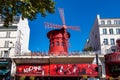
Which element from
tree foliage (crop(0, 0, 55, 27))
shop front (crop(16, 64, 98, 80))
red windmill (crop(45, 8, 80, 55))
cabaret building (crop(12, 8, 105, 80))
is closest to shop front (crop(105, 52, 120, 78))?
cabaret building (crop(12, 8, 105, 80))

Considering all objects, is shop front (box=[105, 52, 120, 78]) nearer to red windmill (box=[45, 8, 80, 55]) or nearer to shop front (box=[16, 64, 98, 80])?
shop front (box=[16, 64, 98, 80])

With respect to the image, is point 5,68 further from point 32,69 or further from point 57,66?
point 57,66

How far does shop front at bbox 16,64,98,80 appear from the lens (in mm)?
36594

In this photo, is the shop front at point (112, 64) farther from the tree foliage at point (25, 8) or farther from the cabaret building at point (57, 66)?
the tree foliage at point (25, 8)

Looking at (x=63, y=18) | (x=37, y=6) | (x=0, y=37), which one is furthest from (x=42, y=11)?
(x=63, y=18)

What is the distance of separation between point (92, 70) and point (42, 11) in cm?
2605

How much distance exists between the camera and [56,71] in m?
37.0

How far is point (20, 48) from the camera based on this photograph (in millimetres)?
42344

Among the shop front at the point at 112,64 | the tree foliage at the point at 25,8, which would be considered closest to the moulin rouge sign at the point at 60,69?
the shop front at the point at 112,64

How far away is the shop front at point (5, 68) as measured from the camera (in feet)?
120

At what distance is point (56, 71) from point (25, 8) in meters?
26.7

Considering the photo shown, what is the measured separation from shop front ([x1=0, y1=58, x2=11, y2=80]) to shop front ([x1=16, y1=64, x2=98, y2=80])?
167 cm

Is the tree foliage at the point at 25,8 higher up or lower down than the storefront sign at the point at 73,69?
higher up

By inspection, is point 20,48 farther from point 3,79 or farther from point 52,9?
point 52,9
